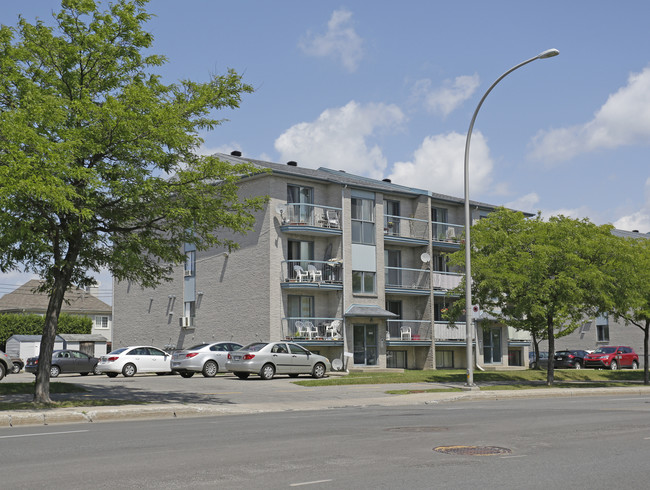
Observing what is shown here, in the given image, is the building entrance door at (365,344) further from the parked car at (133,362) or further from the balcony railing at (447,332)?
the parked car at (133,362)

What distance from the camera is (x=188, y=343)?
41.8m

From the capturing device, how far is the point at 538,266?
2744 centimetres

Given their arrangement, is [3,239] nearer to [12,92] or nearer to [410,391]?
[12,92]

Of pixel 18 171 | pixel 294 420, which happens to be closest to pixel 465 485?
pixel 294 420

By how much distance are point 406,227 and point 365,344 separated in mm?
7457

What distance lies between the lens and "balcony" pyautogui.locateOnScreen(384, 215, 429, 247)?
135ft

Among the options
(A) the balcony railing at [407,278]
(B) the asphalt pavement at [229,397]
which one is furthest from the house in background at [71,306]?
(B) the asphalt pavement at [229,397]

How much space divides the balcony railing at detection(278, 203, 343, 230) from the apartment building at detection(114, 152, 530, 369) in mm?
53

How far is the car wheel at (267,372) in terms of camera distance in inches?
1124

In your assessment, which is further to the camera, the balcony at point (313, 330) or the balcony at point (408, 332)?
the balcony at point (408, 332)

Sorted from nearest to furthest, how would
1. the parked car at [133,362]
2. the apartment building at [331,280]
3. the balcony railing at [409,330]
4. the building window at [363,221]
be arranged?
the parked car at [133,362], the apartment building at [331,280], the building window at [363,221], the balcony railing at [409,330]

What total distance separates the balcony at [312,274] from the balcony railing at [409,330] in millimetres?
4176

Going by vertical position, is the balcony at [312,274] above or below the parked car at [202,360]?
above

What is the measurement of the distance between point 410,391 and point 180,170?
11.0 m
